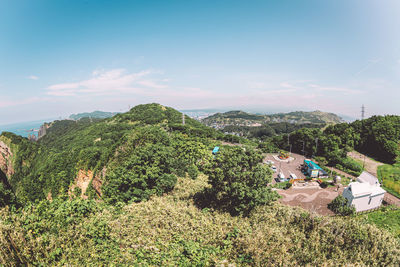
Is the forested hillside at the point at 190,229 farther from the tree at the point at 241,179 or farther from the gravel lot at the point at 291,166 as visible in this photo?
the gravel lot at the point at 291,166

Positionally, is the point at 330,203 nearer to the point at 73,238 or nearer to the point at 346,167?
the point at 346,167

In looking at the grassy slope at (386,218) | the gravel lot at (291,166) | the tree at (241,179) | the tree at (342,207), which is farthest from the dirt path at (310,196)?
the tree at (241,179)

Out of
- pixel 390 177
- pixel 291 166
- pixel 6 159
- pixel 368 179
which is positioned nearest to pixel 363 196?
pixel 368 179

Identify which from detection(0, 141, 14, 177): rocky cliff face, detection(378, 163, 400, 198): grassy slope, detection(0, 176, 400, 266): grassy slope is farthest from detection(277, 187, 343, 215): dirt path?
detection(0, 141, 14, 177): rocky cliff face

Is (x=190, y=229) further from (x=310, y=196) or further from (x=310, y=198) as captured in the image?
(x=310, y=196)

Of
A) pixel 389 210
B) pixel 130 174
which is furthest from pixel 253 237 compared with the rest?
pixel 389 210
